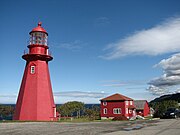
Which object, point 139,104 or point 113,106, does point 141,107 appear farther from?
point 113,106

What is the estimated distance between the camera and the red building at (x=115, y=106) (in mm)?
57219

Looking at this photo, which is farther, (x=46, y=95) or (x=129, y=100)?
(x=129, y=100)

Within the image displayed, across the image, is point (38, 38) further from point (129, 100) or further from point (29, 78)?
point (129, 100)

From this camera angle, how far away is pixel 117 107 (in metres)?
57.5

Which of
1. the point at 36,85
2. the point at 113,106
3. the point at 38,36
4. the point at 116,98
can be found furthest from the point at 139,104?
the point at 38,36

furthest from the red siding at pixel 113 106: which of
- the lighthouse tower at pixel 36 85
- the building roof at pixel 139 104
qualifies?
the lighthouse tower at pixel 36 85

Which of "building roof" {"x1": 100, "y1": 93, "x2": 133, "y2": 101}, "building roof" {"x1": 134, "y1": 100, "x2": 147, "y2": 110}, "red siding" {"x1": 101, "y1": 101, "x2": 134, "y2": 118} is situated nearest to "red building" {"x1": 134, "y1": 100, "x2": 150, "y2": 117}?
"building roof" {"x1": 134, "y1": 100, "x2": 147, "y2": 110}

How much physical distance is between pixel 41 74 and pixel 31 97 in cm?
352

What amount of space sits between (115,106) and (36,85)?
2910 centimetres

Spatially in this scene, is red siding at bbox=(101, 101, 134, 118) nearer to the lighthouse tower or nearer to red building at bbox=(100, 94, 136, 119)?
red building at bbox=(100, 94, 136, 119)

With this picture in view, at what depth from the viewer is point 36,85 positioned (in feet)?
108

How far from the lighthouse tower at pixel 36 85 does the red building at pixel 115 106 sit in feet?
84.7

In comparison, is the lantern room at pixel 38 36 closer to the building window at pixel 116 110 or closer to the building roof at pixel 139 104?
the building window at pixel 116 110

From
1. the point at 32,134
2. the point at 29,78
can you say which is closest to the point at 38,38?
the point at 29,78
